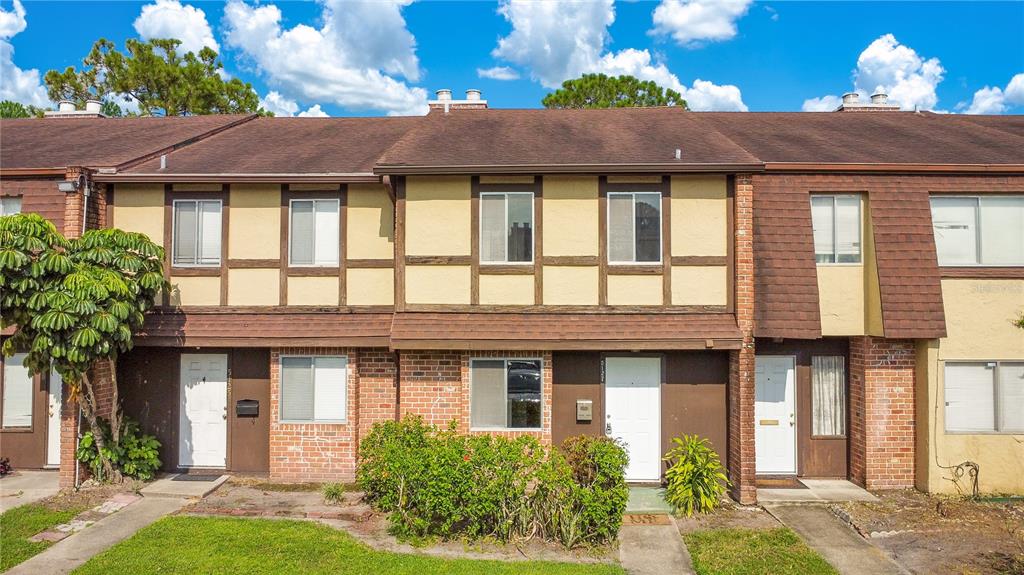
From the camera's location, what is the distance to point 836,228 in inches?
406

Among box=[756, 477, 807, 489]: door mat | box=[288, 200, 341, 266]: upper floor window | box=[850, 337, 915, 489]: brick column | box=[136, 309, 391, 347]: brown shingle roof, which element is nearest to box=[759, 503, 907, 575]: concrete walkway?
box=[756, 477, 807, 489]: door mat

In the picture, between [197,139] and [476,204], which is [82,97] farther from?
[476,204]

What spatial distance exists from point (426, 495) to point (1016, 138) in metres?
13.7

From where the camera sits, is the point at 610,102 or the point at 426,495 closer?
the point at 426,495

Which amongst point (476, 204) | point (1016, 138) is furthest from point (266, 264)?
point (1016, 138)

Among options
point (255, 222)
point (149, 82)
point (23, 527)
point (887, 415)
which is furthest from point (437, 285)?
point (149, 82)

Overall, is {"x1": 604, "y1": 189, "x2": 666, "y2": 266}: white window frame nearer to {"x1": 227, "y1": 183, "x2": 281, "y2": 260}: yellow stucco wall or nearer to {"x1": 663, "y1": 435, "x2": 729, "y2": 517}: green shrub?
{"x1": 663, "y1": 435, "x2": 729, "y2": 517}: green shrub

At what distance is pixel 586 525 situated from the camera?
7.80 m

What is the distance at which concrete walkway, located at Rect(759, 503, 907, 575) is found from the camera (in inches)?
291

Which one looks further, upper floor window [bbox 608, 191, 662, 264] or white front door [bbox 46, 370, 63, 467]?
white front door [bbox 46, 370, 63, 467]

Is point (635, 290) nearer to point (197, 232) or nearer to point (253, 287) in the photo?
point (253, 287)

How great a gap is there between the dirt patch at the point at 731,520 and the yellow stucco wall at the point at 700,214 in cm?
426

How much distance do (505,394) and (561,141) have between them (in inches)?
196

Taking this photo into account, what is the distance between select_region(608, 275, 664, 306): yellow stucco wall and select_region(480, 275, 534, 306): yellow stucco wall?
1429mm
